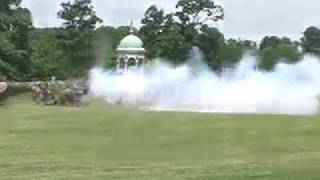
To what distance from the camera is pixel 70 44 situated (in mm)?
75000

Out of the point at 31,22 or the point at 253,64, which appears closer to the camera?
the point at 253,64

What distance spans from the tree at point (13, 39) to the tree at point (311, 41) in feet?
66.8

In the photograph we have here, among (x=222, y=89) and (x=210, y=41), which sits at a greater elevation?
(x=210, y=41)

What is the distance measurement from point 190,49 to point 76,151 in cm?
6283

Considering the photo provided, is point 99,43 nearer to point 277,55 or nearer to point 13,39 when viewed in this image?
point 13,39

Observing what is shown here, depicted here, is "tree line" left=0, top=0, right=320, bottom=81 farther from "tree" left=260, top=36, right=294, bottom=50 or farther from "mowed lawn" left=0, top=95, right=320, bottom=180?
"mowed lawn" left=0, top=95, right=320, bottom=180

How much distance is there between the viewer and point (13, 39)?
201 feet

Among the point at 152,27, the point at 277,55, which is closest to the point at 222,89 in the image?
the point at 277,55

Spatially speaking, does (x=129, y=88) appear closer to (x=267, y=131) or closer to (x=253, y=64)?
(x=253, y=64)

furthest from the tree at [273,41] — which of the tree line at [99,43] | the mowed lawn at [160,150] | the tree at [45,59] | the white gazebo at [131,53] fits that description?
the mowed lawn at [160,150]

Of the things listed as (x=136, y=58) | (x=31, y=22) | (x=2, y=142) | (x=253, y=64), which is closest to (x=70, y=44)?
(x=136, y=58)

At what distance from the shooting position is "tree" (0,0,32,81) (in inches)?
2308

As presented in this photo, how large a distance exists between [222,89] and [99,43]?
2977 cm

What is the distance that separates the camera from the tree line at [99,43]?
58.2 meters
